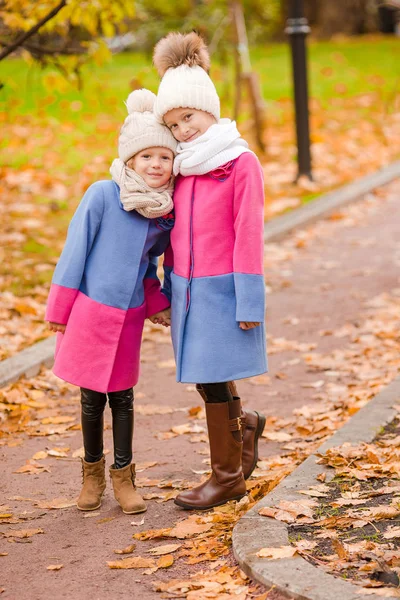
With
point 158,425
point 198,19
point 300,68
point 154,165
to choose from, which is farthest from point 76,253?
point 198,19

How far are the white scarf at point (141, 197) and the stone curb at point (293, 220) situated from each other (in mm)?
2164

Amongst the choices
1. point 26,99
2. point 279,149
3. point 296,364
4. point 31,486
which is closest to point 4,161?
point 279,149

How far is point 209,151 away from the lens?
12.3ft

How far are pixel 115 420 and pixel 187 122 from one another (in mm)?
1264

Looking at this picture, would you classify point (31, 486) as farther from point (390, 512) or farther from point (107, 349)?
point (390, 512)

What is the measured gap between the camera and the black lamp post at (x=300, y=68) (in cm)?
1079

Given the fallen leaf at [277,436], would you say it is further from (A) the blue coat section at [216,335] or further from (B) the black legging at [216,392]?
(A) the blue coat section at [216,335]

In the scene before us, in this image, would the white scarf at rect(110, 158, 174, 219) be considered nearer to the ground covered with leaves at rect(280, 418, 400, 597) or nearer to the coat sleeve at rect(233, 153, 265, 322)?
the coat sleeve at rect(233, 153, 265, 322)

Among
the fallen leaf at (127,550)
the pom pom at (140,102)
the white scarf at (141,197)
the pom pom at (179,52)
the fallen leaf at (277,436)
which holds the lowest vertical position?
the fallen leaf at (277,436)

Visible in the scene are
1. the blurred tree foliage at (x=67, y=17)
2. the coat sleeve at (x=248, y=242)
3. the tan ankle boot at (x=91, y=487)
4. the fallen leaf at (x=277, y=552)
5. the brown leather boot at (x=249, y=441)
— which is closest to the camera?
the fallen leaf at (x=277, y=552)

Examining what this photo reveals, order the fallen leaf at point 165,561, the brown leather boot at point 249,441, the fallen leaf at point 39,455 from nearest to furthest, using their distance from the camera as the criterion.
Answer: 1. the fallen leaf at point 165,561
2. the brown leather boot at point 249,441
3. the fallen leaf at point 39,455

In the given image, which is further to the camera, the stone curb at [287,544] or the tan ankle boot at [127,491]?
the tan ankle boot at [127,491]

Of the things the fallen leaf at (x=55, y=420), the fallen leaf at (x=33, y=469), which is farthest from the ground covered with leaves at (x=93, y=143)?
the fallen leaf at (x=33, y=469)

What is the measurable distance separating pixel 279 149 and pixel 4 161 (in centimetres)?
377
